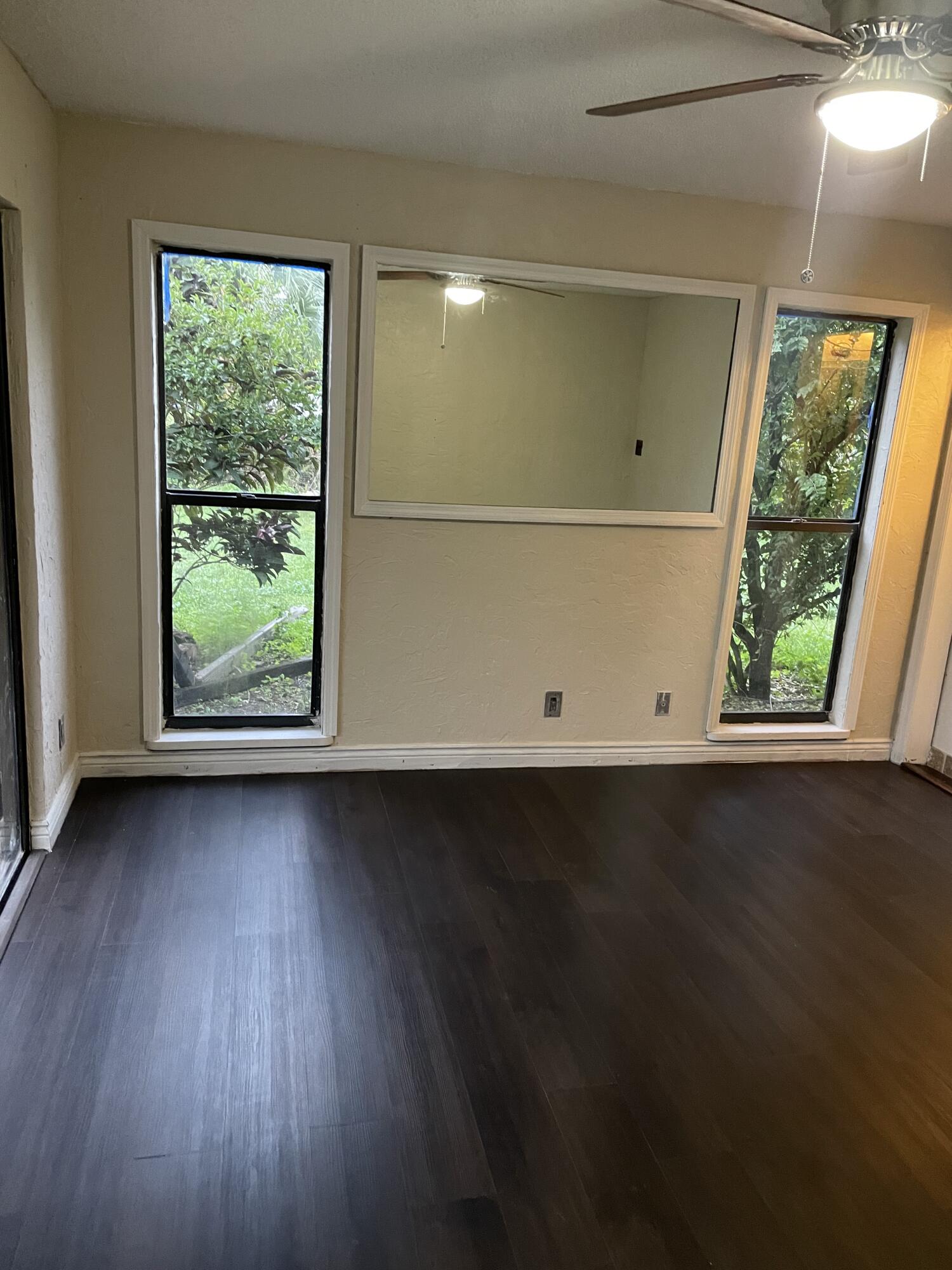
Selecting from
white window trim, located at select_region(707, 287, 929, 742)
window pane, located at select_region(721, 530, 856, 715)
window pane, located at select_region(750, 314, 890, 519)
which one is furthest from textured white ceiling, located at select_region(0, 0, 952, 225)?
window pane, located at select_region(721, 530, 856, 715)

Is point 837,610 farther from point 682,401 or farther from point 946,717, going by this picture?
point 682,401

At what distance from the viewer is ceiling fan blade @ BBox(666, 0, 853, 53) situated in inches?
58.1

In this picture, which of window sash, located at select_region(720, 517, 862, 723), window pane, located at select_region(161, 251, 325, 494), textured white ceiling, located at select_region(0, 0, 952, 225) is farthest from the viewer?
window sash, located at select_region(720, 517, 862, 723)

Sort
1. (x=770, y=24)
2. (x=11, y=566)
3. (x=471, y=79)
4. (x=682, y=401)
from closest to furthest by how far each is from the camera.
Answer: (x=770, y=24) → (x=471, y=79) → (x=11, y=566) → (x=682, y=401)

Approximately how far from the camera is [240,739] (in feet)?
11.5

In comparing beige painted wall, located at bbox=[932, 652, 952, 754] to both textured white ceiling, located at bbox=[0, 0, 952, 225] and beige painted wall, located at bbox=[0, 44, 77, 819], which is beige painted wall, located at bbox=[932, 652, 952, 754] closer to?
textured white ceiling, located at bbox=[0, 0, 952, 225]

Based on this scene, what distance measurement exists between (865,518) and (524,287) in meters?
1.84

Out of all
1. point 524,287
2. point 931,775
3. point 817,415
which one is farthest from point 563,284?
point 931,775

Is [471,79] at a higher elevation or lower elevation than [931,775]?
higher

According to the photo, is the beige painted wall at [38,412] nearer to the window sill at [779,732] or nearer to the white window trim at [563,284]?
the white window trim at [563,284]

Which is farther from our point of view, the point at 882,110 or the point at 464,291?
the point at 464,291

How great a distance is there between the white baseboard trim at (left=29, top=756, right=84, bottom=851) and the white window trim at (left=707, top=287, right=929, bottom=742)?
2.64 m

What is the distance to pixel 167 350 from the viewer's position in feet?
10.3

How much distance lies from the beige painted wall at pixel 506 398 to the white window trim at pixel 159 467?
0.50 feet
